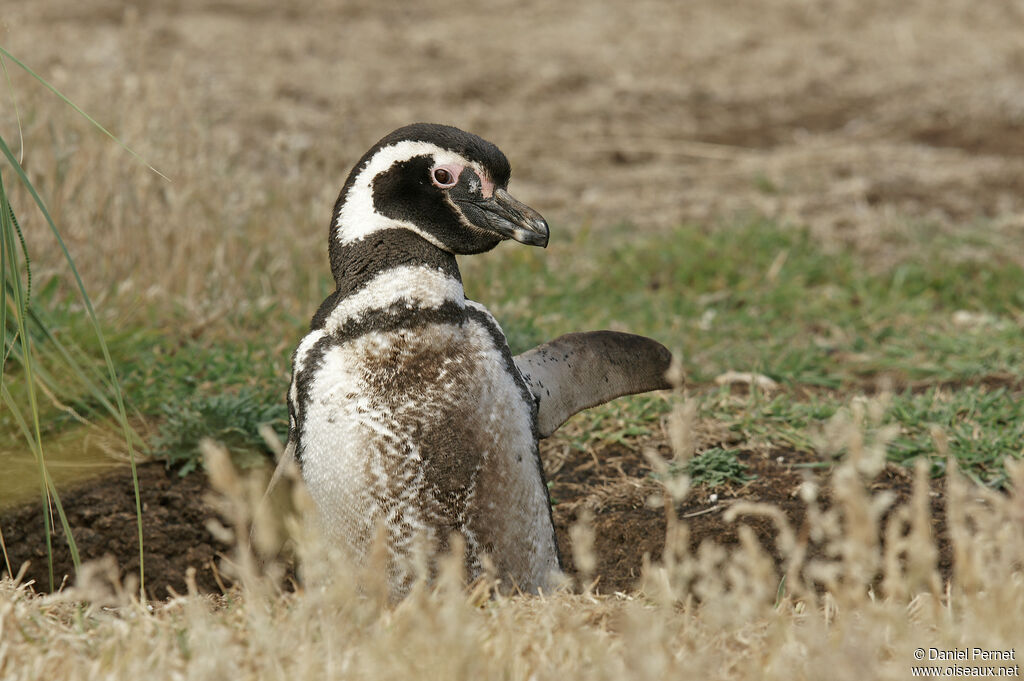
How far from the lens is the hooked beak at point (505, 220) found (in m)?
3.04

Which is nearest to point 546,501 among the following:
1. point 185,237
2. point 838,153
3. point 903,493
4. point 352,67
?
point 903,493

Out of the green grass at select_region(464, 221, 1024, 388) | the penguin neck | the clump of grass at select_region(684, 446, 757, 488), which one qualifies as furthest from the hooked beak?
the green grass at select_region(464, 221, 1024, 388)

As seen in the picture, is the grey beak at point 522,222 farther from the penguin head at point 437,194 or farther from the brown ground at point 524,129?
the brown ground at point 524,129

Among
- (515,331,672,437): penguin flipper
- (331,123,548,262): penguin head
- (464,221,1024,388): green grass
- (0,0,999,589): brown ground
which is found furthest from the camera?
(464,221,1024,388): green grass

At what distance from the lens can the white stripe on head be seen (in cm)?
303

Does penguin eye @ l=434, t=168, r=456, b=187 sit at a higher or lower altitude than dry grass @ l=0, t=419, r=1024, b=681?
higher

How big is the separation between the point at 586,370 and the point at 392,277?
29.2 inches

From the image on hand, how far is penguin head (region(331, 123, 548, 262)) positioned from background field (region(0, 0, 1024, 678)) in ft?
2.83

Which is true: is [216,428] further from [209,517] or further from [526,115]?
[526,115]

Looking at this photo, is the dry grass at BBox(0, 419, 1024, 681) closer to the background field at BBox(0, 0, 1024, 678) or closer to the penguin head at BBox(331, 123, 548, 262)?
the background field at BBox(0, 0, 1024, 678)

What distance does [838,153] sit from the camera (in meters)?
9.02

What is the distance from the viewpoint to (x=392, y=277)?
295 cm

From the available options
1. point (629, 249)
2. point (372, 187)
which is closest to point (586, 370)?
point (372, 187)

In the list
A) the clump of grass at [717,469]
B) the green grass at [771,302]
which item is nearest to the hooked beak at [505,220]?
the clump of grass at [717,469]
